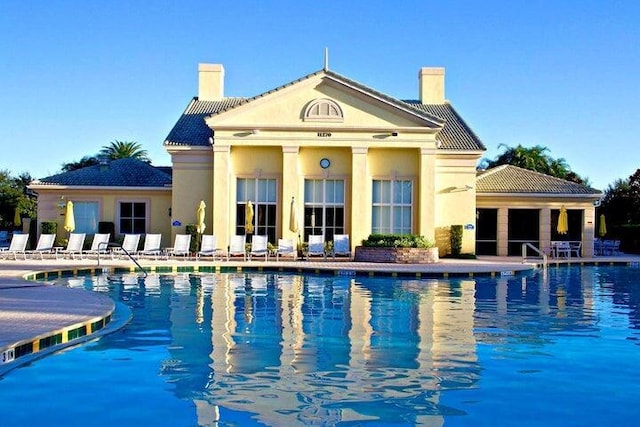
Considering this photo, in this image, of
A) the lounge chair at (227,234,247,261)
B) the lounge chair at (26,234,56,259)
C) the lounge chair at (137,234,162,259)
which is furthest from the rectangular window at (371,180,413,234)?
the lounge chair at (26,234,56,259)

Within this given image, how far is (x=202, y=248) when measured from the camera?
969 inches

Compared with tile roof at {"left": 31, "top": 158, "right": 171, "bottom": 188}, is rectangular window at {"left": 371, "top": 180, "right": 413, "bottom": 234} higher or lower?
lower

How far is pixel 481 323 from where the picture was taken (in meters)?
11.3

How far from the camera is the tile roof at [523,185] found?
93.9 ft

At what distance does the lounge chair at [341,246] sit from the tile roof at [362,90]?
Answer: 5.69 m

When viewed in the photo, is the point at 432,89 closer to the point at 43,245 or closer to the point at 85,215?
the point at 85,215

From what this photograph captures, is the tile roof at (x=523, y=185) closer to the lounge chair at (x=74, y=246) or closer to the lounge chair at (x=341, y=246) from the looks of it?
the lounge chair at (x=341, y=246)

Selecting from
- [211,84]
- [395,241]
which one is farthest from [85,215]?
[395,241]

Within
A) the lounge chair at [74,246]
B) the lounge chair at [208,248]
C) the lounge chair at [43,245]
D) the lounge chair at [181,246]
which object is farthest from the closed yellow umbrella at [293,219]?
the lounge chair at [43,245]

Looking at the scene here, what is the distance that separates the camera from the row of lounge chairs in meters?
24.2

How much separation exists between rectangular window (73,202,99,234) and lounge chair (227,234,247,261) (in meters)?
6.94

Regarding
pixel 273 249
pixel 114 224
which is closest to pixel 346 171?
pixel 273 249

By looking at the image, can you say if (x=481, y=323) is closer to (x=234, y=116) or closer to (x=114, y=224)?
(x=234, y=116)

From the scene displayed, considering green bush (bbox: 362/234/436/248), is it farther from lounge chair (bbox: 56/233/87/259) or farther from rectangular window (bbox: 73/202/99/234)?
rectangular window (bbox: 73/202/99/234)
